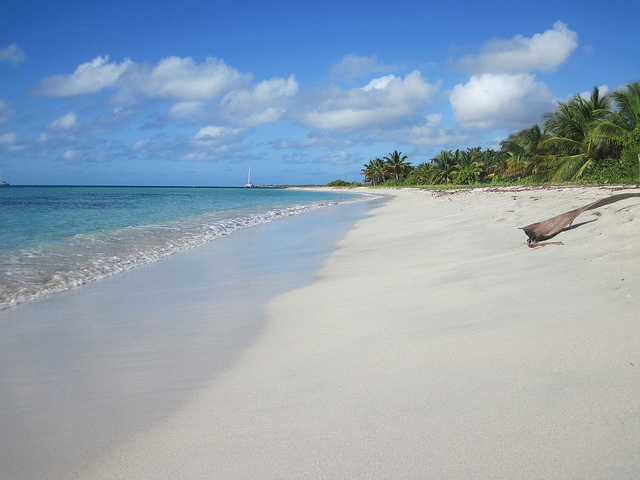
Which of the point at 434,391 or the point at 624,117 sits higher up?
the point at 624,117

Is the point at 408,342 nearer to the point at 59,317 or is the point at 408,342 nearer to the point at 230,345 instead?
the point at 230,345

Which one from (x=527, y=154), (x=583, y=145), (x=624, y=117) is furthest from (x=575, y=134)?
(x=527, y=154)

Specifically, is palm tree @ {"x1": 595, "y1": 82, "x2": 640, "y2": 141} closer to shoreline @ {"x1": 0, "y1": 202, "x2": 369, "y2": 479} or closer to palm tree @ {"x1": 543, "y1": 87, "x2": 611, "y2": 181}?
palm tree @ {"x1": 543, "y1": 87, "x2": 611, "y2": 181}

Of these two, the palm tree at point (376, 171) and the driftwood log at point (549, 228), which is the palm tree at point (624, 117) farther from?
the palm tree at point (376, 171)

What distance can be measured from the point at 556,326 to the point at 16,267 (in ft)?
26.6

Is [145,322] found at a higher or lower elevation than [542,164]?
lower

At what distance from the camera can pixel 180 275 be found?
652cm

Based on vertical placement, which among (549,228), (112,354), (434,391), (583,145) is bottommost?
(112,354)

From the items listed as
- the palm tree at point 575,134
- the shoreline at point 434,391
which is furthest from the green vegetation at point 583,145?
the shoreline at point 434,391

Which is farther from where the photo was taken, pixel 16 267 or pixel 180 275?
pixel 16 267

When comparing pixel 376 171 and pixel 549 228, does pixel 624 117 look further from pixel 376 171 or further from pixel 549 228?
pixel 376 171

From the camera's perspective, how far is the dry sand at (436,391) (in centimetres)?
174


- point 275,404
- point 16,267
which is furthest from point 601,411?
point 16,267

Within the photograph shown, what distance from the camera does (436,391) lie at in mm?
2236
